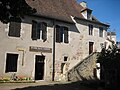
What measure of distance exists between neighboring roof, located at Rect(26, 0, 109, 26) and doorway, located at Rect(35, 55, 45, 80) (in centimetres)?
433

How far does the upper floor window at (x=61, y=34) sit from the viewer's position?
65.8 ft

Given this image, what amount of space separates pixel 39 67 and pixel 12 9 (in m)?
11.2

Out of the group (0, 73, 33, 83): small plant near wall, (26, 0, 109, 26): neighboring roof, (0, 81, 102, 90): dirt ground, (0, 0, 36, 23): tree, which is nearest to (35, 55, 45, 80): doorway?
(0, 73, 33, 83): small plant near wall

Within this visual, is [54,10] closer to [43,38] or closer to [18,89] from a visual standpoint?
[43,38]

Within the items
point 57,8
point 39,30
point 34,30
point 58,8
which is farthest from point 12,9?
point 58,8

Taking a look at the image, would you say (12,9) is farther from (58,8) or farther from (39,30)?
(58,8)

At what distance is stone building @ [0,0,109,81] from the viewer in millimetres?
16719

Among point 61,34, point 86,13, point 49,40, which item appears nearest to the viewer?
point 49,40

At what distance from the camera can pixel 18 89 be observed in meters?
12.5

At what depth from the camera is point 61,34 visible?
2047cm

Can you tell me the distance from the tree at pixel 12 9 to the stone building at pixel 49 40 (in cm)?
791

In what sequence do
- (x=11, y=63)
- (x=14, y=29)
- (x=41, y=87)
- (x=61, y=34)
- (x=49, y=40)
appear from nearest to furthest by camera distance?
(x=41, y=87)
(x=11, y=63)
(x=14, y=29)
(x=49, y=40)
(x=61, y=34)

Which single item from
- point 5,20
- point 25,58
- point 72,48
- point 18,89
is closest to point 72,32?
point 72,48

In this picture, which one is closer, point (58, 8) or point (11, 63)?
point (11, 63)
